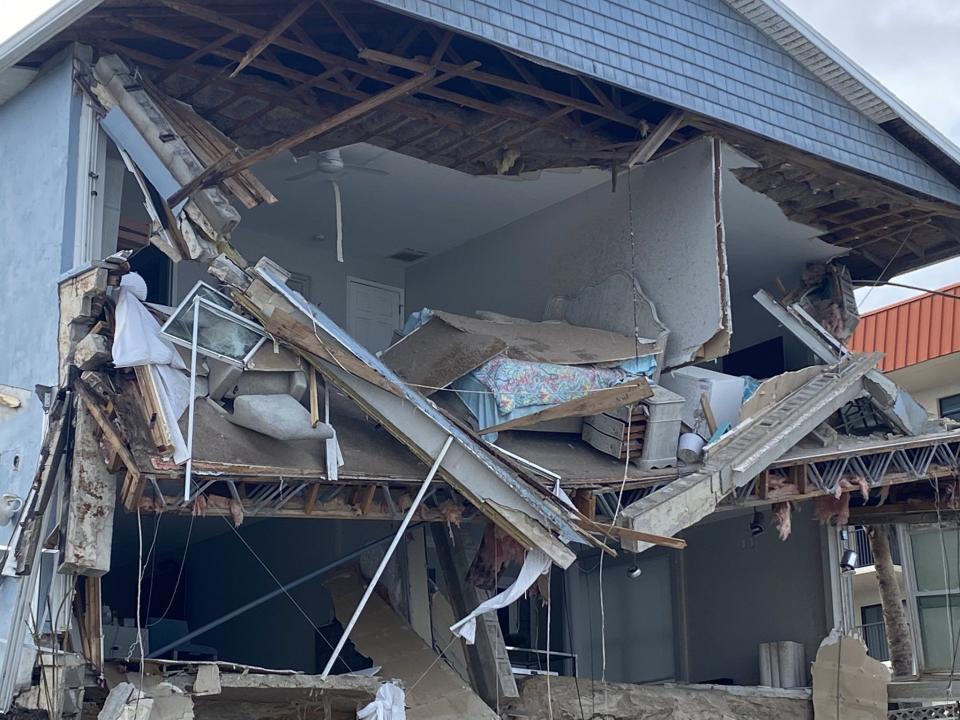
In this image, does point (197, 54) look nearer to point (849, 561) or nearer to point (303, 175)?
point (303, 175)

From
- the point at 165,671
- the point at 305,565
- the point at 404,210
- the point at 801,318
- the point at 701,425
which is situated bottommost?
the point at 165,671

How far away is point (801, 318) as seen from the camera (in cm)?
2023

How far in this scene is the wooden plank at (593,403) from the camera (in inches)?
617

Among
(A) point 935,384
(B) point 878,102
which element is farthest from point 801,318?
(A) point 935,384

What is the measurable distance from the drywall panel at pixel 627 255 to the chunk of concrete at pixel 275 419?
6292 millimetres

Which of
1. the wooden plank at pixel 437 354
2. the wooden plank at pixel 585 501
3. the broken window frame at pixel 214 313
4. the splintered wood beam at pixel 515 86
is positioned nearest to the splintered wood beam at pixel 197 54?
the splintered wood beam at pixel 515 86

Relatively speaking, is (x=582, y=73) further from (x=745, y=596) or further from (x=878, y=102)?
(x=745, y=596)

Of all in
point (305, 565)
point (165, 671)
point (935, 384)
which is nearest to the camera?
point (165, 671)

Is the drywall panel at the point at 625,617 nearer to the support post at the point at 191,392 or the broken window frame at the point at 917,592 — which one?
the broken window frame at the point at 917,592

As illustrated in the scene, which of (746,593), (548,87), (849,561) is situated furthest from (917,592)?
(548,87)

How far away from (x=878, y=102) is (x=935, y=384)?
12366 millimetres

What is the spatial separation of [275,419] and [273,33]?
4.31 m

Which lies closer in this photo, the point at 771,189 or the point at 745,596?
the point at 771,189

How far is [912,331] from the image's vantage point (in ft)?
96.3
